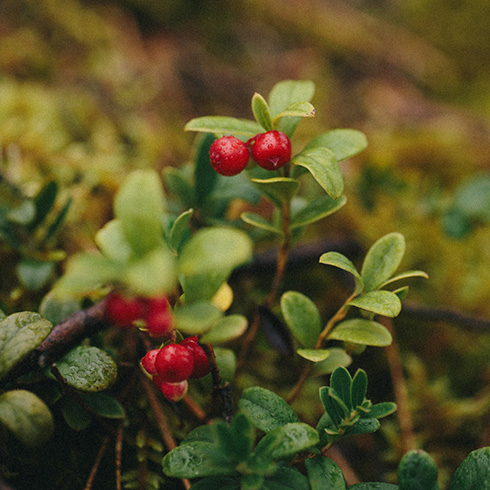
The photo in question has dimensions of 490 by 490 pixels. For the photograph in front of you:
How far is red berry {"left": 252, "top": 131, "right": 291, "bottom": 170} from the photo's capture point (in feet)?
2.67

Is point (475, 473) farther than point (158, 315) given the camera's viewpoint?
Yes

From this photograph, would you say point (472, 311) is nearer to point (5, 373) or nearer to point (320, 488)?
point (320, 488)

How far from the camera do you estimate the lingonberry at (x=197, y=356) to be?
78cm

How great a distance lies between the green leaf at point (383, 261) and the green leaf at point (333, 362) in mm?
162

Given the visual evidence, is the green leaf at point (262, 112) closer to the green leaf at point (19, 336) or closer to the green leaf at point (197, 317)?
the green leaf at point (197, 317)

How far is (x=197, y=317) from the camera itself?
63 cm

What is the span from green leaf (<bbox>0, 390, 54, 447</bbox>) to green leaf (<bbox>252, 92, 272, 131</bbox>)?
68 cm

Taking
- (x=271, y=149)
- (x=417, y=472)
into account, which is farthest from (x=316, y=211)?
(x=417, y=472)

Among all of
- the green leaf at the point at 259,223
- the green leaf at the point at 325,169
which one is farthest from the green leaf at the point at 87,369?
the green leaf at the point at 325,169

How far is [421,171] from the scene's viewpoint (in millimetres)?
2213

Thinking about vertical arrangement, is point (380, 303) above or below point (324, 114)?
above

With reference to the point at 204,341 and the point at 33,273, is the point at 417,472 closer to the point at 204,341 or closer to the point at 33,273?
the point at 204,341

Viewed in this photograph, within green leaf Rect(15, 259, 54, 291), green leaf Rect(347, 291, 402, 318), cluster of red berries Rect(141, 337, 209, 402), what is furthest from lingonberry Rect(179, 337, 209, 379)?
green leaf Rect(15, 259, 54, 291)

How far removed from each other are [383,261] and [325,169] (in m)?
0.26
